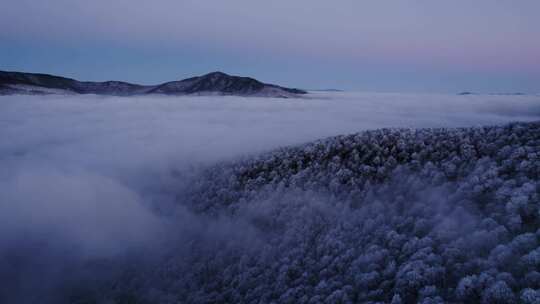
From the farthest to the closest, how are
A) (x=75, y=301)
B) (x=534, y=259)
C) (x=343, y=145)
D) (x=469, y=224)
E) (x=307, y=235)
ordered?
(x=343, y=145), (x=75, y=301), (x=307, y=235), (x=469, y=224), (x=534, y=259)

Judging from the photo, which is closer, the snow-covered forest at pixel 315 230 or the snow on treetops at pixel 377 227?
the snow on treetops at pixel 377 227

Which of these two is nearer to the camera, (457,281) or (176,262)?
(457,281)

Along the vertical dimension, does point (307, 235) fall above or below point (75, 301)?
above

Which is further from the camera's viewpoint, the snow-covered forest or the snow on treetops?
the snow-covered forest

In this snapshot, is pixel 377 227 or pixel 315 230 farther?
pixel 315 230

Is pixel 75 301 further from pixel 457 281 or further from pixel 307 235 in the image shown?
pixel 457 281

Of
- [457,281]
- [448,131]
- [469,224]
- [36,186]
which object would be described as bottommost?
[36,186]

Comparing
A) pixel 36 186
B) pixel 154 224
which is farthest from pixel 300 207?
pixel 36 186

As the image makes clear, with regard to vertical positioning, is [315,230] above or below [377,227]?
below
